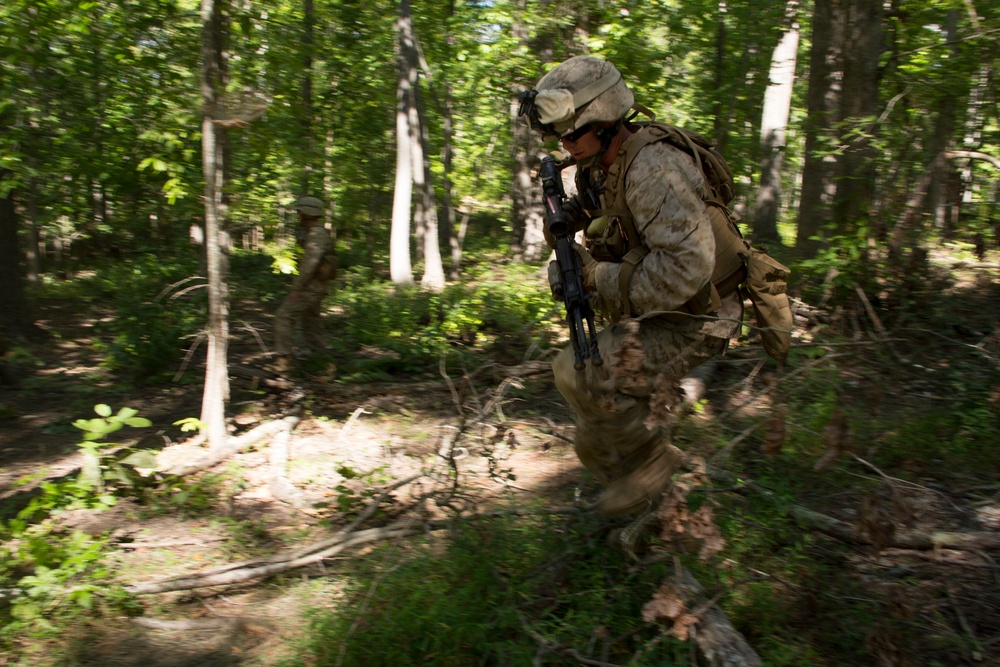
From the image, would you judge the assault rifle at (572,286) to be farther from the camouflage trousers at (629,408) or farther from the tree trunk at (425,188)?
the tree trunk at (425,188)

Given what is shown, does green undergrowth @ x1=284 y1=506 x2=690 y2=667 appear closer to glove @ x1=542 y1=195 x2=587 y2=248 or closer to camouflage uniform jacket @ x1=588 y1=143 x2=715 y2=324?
camouflage uniform jacket @ x1=588 y1=143 x2=715 y2=324

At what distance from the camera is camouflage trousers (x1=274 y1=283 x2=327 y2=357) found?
7824 millimetres

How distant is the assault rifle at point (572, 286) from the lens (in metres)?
3.23

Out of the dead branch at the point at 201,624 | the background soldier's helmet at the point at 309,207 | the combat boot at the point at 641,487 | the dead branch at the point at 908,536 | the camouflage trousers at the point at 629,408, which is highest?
the background soldier's helmet at the point at 309,207

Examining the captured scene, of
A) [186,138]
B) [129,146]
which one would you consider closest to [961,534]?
[186,138]

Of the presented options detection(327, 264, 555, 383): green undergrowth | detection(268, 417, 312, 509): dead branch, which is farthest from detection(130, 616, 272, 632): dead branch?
detection(327, 264, 555, 383): green undergrowth

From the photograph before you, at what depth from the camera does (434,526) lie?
13.4 feet

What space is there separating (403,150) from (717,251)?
1136cm

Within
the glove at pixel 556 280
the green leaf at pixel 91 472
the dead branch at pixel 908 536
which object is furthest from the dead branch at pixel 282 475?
the dead branch at pixel 908 536

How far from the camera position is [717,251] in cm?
330

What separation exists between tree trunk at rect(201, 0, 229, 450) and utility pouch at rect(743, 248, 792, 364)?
3.80 meters

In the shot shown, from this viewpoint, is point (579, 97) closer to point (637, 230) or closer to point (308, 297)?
point (637, 230)

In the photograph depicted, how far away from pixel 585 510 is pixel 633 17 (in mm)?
8386

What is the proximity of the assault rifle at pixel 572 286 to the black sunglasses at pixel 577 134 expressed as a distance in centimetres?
23
